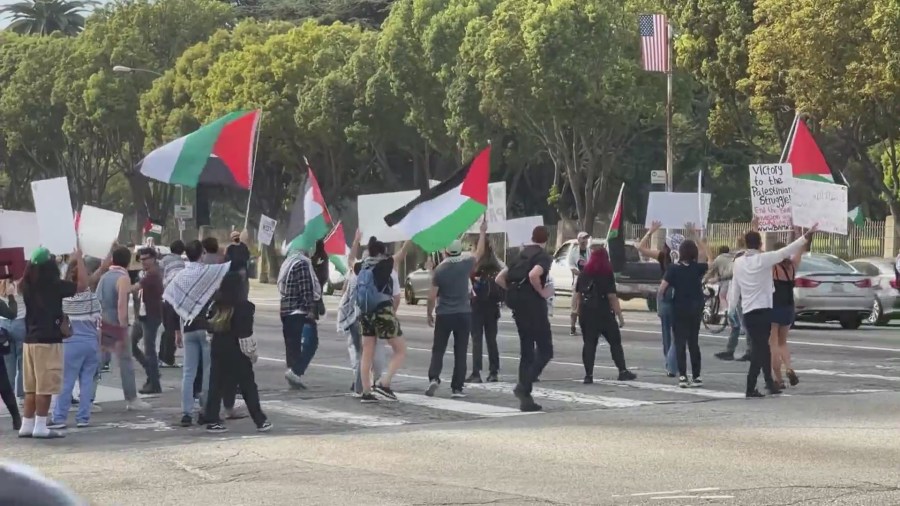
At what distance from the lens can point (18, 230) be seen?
44.9ft

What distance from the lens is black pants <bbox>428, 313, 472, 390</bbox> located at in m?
15.4

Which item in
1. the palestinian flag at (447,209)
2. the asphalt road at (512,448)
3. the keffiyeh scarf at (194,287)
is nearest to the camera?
the asphalt road at (512,448)

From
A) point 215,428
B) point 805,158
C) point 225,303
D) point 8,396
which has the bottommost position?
point 215,428

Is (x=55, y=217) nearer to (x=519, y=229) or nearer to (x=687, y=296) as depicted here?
(x=687, y=296)

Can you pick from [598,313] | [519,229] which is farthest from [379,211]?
[519,229]

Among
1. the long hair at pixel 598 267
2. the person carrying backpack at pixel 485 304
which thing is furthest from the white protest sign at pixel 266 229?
the long hair at pixel 598 267

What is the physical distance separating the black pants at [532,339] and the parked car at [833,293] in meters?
14.0

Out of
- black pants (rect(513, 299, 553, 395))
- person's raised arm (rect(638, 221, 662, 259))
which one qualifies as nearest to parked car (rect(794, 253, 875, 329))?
person's raised arm (rect(638, 221, 662, 259))

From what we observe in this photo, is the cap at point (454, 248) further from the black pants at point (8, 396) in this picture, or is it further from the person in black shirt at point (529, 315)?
the black pants at point (8, 396)

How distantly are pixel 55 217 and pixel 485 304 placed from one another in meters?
5.77

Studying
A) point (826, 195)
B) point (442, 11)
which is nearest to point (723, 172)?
point (442, 11)

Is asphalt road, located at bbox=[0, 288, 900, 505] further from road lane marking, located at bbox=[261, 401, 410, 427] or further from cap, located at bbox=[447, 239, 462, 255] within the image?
cap, located at bbox=[447, 239, 462, 255]

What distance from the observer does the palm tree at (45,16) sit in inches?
4018

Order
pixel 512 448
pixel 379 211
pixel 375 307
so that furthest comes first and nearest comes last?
pixel 379 211 < pixel 375 307 < pixel 512 448
